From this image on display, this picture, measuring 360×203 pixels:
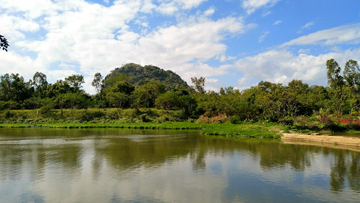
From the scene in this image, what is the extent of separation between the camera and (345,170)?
11414 mm

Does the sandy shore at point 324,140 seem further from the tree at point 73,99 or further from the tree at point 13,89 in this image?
the tree at point 13,89

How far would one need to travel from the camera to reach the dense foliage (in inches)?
1272

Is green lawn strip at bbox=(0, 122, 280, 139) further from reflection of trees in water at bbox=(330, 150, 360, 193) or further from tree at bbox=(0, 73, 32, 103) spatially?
tree at bbox=(0, 73, 32, 103)

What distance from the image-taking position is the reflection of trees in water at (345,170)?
9.33 m

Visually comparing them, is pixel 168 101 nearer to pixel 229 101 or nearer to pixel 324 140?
pixel 229 101

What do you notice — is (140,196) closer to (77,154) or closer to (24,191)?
(24,191)

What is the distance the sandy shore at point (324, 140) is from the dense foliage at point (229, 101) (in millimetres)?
3881

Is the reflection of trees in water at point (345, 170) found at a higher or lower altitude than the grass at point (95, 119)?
lower

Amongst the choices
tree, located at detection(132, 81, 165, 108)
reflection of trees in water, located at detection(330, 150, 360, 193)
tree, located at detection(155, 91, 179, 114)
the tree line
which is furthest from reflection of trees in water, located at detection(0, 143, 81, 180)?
tree, located at detection(132, 81, 165, 108)

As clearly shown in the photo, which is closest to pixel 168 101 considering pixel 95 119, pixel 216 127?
pixel 95 119

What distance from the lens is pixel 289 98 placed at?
33.9 meters

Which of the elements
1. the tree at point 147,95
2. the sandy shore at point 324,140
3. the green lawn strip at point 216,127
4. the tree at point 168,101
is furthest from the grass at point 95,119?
the sandy shore at point 324,140

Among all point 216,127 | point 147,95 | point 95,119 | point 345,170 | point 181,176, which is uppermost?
point 147,95

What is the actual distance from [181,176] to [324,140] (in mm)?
14922
